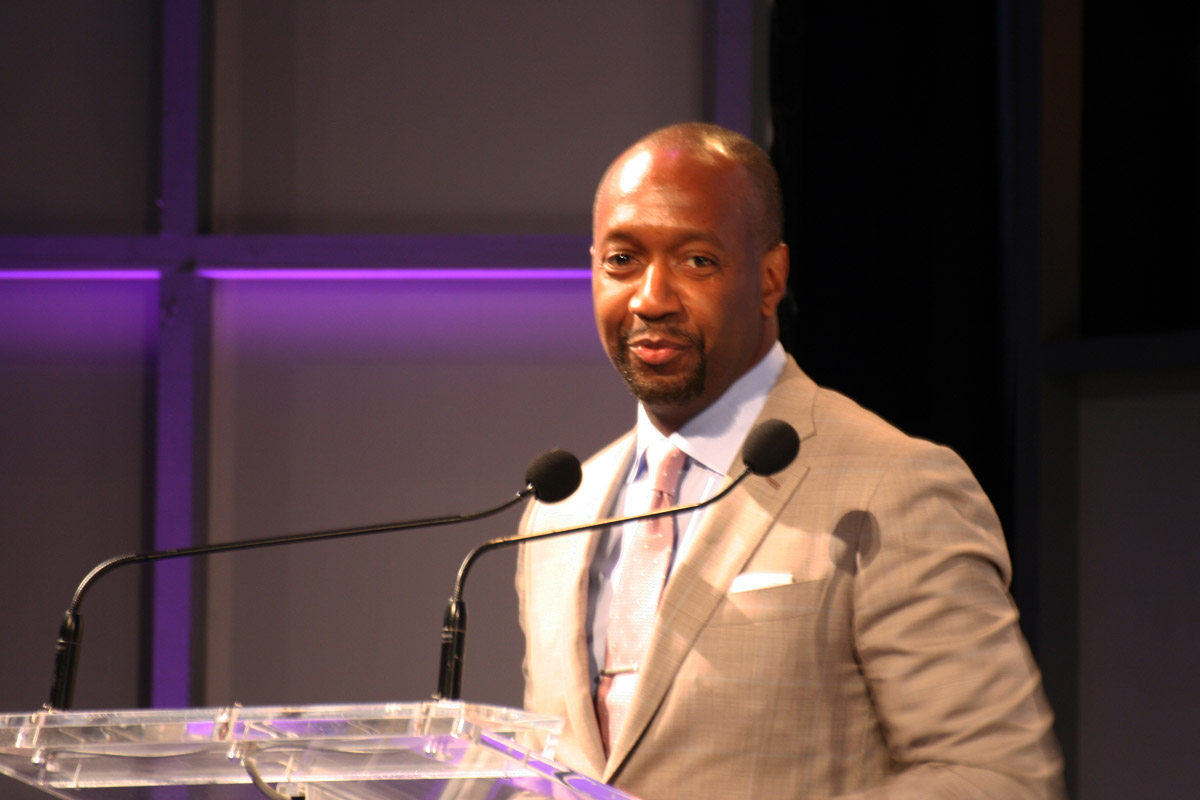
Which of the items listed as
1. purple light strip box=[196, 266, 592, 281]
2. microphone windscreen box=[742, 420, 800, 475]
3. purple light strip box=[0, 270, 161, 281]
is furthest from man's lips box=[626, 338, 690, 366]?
purple light strip box=[0, 270, 161, 281]

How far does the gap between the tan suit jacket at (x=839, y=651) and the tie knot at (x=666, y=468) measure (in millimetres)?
135

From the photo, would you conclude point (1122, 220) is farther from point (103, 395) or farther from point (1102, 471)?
point (103, 395)

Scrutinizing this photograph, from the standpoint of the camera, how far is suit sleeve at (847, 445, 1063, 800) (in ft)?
5.08

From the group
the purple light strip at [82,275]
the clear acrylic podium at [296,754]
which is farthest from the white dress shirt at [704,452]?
the purple light strip at [82,275]

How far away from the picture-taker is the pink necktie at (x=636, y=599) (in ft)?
6.05

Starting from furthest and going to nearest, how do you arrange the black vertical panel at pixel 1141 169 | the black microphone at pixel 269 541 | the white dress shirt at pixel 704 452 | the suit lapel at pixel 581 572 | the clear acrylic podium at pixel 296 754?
the black vertical panel at pixel 1141 169, the white dress shirt at pixel 704 452, the suit lapel at pixel 581 572, the black microphone at pixel 269 541, the clear acrylic podium at pixel 296 754

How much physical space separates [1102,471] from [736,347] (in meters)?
1.54

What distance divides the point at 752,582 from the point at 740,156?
67cm

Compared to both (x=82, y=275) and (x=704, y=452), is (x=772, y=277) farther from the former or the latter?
(x=82, y=275)

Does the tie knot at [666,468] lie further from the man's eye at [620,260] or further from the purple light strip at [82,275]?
the purple light strip at [82,275]

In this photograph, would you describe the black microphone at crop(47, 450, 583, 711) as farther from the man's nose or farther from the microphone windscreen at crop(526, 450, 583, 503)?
the man's nose

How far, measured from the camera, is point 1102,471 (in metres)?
3.07

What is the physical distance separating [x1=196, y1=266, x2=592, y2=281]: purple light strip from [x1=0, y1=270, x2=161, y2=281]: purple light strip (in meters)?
0.18

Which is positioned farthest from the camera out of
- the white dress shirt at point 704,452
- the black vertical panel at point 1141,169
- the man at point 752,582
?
the black vertical panel at point 1141,169
